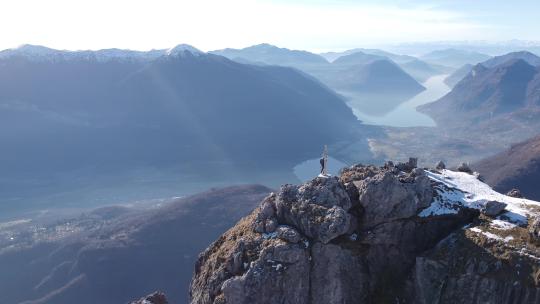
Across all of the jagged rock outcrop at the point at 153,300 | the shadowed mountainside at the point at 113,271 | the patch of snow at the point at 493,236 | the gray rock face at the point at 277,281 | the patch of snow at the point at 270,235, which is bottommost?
the shadowed mountainside at the point at 113,271

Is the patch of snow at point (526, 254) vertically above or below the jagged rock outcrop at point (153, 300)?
above

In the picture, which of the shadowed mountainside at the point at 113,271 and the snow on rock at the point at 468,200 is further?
the shadowed mountainside at the point at 113,271

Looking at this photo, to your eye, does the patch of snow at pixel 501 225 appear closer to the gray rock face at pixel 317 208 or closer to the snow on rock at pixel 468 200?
the snow on rock at pixel 468 200

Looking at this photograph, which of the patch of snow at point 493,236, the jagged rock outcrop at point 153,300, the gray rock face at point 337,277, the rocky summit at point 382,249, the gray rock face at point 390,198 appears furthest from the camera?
the jagged rock outcrop at point 153,300

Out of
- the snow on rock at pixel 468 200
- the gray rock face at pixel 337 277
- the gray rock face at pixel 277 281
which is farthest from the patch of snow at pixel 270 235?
the snow on rock at pixel 468 200

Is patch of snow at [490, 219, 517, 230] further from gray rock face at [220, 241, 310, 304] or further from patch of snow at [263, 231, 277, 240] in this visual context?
patch of snow at [263, 231, 277, 240]
